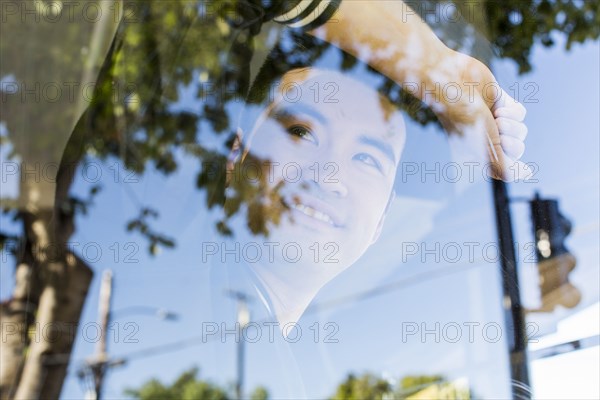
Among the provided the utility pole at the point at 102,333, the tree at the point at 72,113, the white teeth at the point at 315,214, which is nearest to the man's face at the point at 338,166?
the white teeth at the point at 315,214

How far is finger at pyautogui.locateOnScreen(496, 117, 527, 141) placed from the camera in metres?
0.96

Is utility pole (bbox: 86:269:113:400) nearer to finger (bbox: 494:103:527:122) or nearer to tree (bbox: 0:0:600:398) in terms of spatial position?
tree (bbox: 0:0:600:398)

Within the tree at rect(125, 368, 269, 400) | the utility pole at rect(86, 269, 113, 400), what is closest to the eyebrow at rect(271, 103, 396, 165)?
the utility pole at rect(86, 269, 113, 400)

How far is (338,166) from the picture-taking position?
111 centimetres

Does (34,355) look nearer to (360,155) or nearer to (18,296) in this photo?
(18,296)

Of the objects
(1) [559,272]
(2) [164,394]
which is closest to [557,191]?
(1) [559,272]

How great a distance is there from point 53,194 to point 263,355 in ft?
3.34

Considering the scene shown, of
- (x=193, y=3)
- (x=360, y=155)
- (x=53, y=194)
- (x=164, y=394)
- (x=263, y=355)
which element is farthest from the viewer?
(x=164, y=394)

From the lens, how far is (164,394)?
9.13 feet

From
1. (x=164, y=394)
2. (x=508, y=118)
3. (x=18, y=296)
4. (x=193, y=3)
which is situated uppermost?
(x=193, y=3)

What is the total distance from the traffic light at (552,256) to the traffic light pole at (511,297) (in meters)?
0.04

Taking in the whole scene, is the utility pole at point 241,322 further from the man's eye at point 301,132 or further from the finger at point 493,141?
the finger at point 493,141

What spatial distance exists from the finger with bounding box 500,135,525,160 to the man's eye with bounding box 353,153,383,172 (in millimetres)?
223

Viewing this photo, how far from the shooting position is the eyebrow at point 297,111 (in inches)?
44.6
